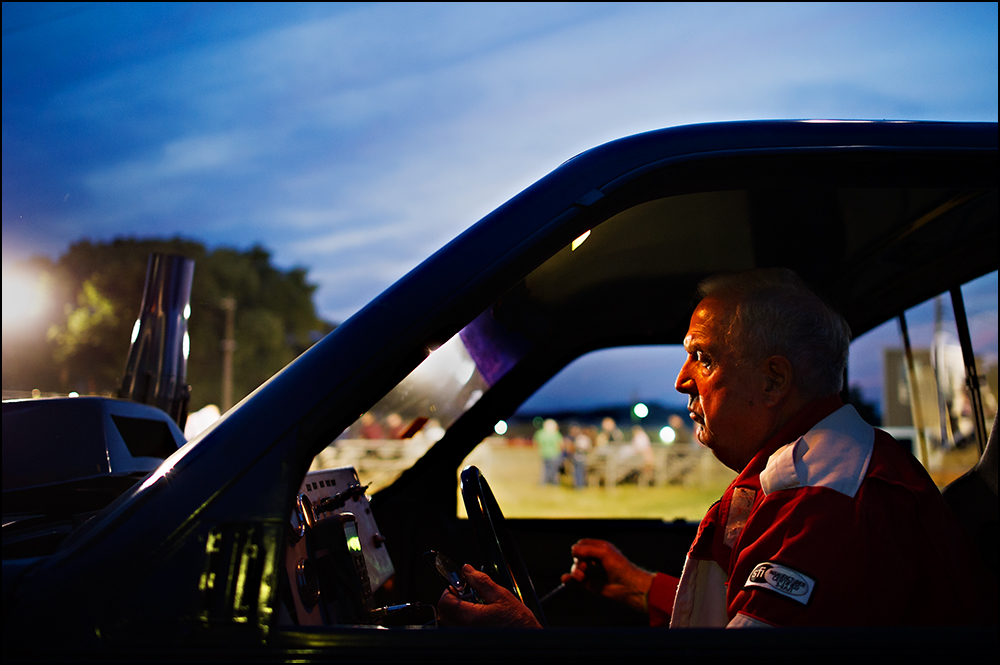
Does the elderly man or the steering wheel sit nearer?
the elderly man

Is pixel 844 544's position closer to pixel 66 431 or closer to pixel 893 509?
pixel 893 509

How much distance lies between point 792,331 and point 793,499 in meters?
0.45

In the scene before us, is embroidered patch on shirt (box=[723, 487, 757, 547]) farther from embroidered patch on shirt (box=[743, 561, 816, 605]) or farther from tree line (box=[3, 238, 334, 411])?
tree line (box=[3, 238, 334, 411])

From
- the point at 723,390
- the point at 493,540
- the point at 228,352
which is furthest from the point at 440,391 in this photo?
the point at 228,352

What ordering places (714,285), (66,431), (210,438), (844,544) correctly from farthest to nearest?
1. (714,285)
2. (66,431)
3. (844,544)
4. (210,438)

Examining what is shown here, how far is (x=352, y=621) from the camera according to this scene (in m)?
1.42

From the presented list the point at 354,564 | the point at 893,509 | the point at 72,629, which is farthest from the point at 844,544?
the point at 72,629

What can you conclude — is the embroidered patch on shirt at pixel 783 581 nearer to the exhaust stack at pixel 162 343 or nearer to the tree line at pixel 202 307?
the exhaust stack at pixel 162 343

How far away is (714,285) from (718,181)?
0.59 metres

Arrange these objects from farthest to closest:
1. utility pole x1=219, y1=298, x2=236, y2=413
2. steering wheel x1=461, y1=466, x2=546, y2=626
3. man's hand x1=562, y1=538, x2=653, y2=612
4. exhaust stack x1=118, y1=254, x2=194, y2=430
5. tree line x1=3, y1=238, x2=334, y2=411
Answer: utility pole x1=219, y1=298, x2=236, y2=413, tree line x1=3, y1=238, x2=334, y2=411, exhaust stack x1=118, y1=254, x2=194, y2=430, man's hand x1=562, y1=538, x2=653, y2=612, steering wheel x1=461, y1=466, x2=546, y2=626

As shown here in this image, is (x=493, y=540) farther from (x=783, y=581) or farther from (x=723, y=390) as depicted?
(x=783, y=581)

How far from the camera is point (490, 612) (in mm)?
1354

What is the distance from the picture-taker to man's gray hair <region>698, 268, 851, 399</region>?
157 cm

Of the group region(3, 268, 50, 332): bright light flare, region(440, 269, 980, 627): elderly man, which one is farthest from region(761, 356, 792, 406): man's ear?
region(3, 268, 50, 332): bright light flare
